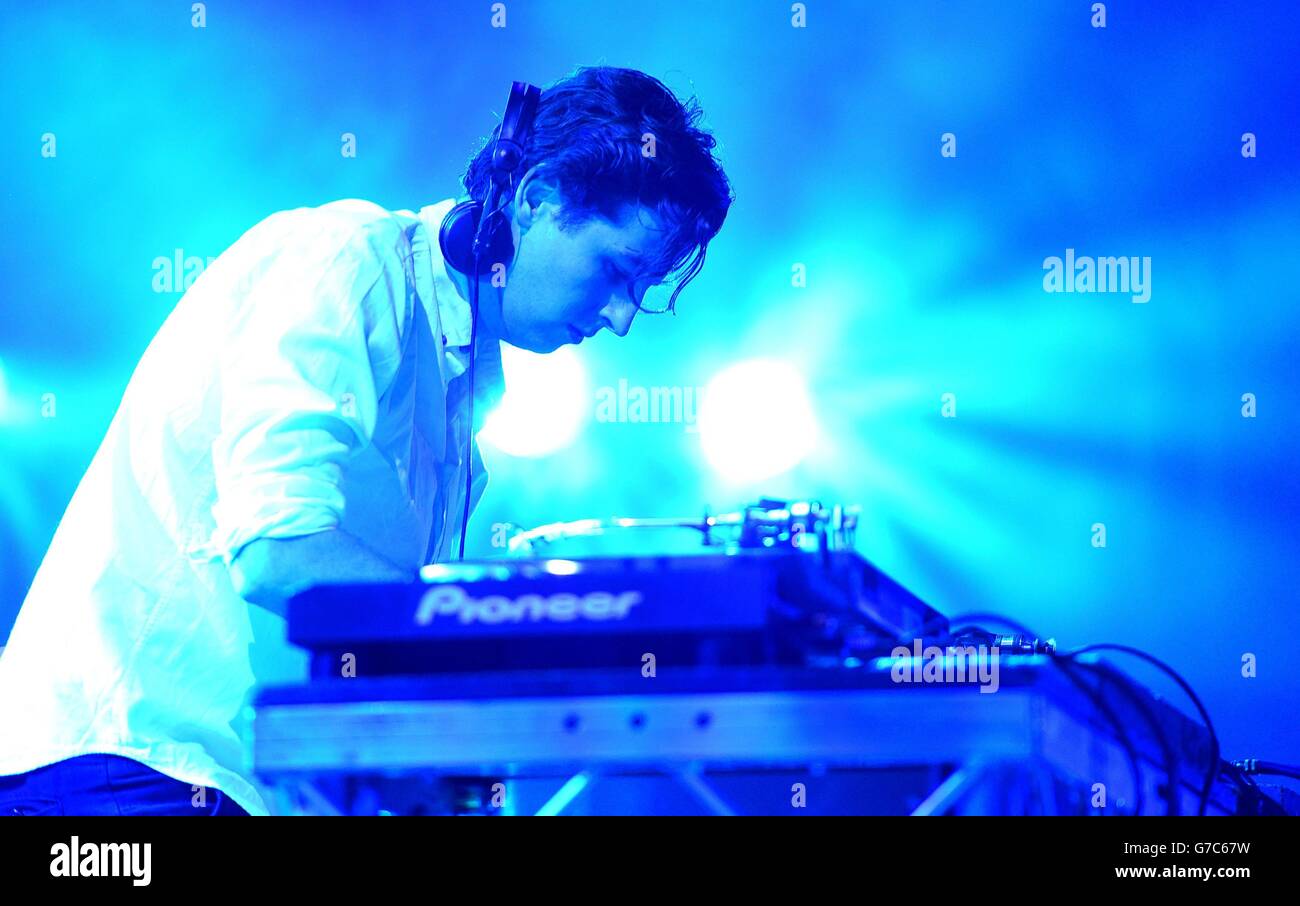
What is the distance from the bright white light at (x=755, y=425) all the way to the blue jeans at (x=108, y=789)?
933 mm

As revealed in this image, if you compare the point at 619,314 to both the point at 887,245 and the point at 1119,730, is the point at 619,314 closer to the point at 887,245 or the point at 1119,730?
the point at 887,245

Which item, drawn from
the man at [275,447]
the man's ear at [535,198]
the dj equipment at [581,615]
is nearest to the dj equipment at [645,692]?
the dj equipment at [581,615]

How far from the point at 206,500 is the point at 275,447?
Answer: 1.17 feet

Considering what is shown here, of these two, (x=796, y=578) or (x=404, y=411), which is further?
(x=404, y=411)

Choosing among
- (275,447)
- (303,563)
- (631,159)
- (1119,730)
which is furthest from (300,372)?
(1119,730)

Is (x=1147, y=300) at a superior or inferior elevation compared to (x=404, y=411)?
superior

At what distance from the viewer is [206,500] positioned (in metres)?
1.84

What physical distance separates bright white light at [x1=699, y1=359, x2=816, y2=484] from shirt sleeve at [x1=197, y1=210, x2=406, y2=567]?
1.86 ft

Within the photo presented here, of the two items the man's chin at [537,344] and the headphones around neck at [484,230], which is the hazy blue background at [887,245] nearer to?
the man's chin at [537,344]
